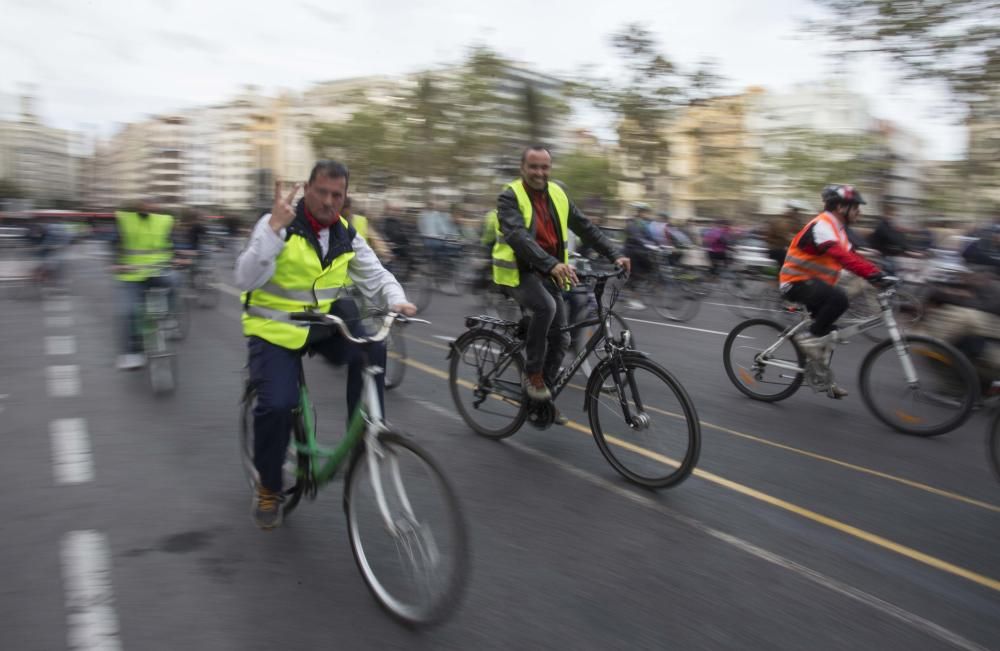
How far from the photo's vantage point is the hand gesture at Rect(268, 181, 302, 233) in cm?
313

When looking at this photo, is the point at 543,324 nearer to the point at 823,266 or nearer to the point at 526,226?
the point at 526,226

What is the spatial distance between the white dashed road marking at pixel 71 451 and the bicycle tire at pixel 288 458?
122cm

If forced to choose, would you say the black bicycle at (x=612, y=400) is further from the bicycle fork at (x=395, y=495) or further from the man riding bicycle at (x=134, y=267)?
the man riding bicycle at (x=134, y=267)

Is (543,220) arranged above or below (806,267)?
above

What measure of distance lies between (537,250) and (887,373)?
309 cm

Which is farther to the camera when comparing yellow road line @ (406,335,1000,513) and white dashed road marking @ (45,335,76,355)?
white dashed road marking @ (45,335,76,355)

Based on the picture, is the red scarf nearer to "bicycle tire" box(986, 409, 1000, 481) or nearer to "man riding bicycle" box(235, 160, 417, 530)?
"man riding bicycle" box(235, 160, 417, 530)

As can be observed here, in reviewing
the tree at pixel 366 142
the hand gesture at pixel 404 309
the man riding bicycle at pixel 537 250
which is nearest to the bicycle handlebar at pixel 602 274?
the man riding bicycle at pixel 537 250

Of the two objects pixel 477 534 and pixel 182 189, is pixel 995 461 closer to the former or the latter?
pixel 477 534

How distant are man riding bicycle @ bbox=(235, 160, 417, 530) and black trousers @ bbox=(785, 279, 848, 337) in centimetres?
418

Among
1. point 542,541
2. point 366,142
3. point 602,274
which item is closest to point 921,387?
point 602,274

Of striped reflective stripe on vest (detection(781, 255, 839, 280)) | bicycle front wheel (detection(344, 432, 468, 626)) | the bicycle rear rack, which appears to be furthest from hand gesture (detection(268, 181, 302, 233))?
striped reflective stripe on vest (detection(781, 255, 839, 280))

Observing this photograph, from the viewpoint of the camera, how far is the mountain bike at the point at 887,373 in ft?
18.9

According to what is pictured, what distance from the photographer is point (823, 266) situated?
6562 millimetres
